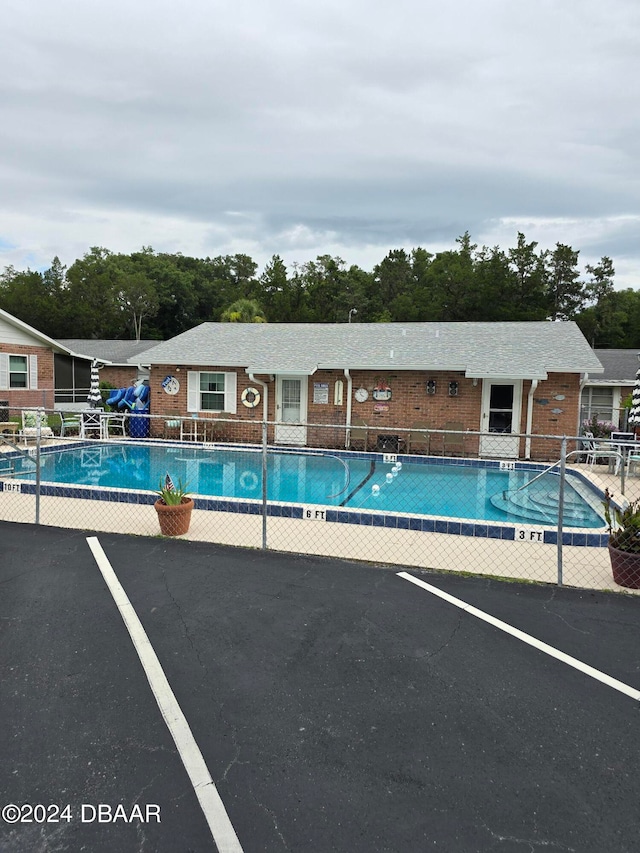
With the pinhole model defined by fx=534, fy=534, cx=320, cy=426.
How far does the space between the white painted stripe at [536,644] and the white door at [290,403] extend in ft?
40.9

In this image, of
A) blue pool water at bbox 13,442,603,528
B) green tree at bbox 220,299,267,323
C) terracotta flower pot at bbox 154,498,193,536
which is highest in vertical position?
green tree at bbox 220,299,267,323

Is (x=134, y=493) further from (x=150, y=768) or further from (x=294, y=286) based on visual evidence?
(x=294, y=286)

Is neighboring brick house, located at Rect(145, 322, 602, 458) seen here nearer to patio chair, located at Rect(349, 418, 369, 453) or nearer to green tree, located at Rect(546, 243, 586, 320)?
patio chair, located at Rect(349, 418, 369, 453)

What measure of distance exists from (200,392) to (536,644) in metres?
16.1

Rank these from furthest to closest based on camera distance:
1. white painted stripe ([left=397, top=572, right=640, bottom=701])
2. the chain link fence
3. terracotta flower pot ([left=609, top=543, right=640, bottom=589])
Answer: the chain link fence < terracotta flower pot ([left=609, top=543, right=640, bottom=589]) < white painted stripe ([left=397, top=572, right=640, bottom=701])

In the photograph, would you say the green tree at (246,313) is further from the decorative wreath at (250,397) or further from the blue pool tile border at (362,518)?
the blue pool tile border at (362,518)

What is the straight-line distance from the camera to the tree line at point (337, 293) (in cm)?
4084

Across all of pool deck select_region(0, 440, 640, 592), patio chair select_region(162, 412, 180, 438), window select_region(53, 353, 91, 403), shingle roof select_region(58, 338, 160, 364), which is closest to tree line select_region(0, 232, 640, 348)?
shingle roof select_region(58, 338, 160, 364)

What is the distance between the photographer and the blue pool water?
34.2ft

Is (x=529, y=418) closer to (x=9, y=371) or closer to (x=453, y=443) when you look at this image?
(x=453, y=443)

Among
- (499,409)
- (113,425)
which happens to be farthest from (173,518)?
(113,425)

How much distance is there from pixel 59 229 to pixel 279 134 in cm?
2343

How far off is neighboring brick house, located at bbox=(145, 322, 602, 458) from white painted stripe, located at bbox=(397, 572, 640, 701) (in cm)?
1029

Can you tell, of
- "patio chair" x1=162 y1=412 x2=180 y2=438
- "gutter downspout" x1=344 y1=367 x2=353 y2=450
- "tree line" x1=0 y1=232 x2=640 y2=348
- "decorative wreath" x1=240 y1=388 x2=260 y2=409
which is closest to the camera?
"gutter downspout" x1=344 y1=367 x2=353 y2=450
